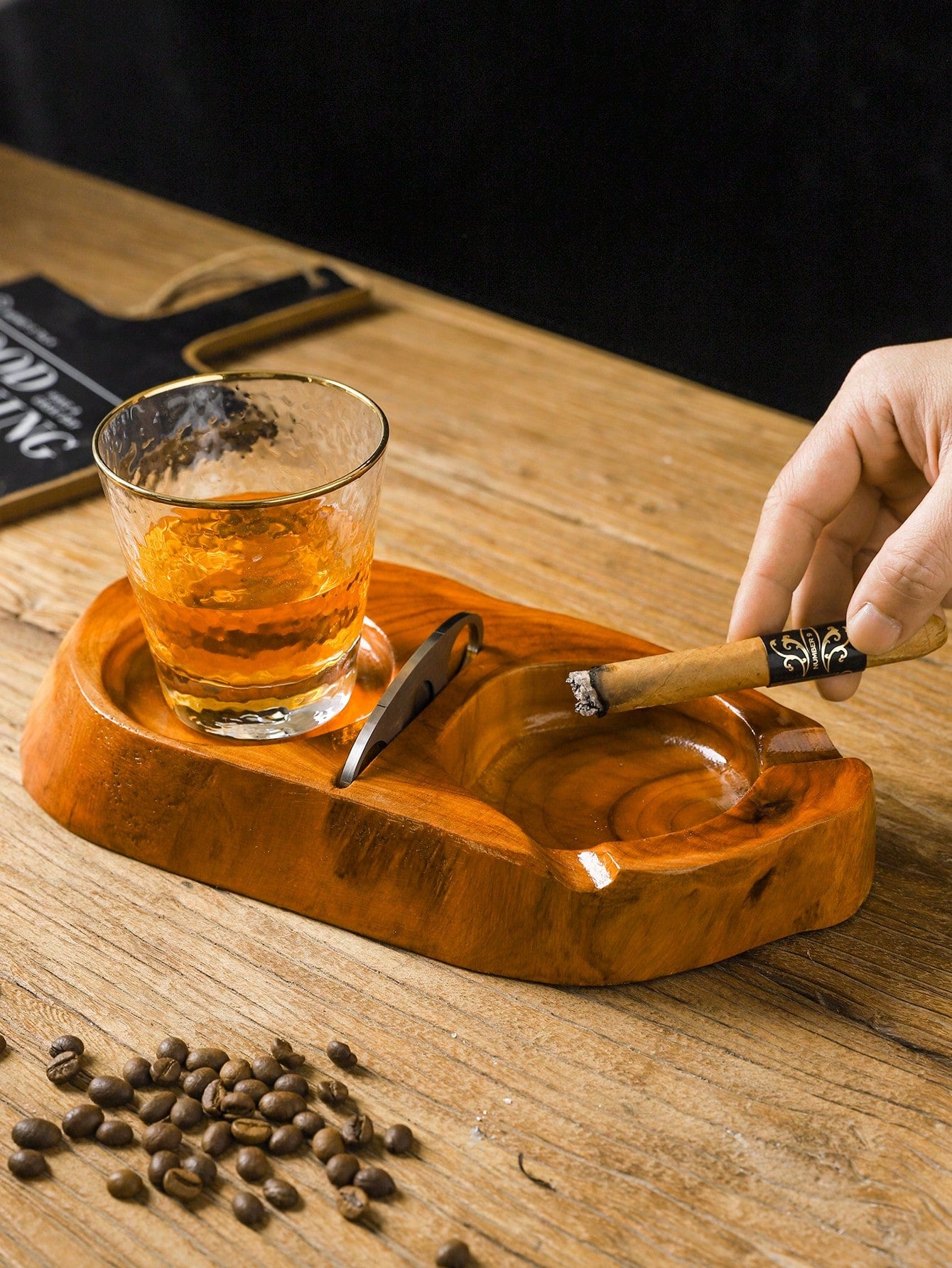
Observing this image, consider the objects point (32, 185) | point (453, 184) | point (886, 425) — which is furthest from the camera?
point (32, 185)

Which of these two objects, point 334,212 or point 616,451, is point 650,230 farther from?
point 334,212

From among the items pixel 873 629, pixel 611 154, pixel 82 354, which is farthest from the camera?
pixel 611 154

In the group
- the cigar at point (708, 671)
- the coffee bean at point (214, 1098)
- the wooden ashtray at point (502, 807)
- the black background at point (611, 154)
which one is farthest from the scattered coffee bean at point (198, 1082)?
the black background at point (611, 154)

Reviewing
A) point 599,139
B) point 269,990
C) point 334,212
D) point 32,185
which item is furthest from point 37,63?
point 269,990

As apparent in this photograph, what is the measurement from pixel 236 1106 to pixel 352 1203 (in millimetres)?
83

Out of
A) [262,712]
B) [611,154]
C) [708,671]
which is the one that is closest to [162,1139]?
[262,712]

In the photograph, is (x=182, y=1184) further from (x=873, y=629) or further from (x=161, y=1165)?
(x=873, y=629)

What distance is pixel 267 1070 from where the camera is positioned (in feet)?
2.24

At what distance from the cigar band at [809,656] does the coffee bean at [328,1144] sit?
381mm

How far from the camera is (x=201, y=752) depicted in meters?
0.79

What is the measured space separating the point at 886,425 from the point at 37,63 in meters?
1.99

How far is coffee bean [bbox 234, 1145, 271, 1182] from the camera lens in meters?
0.64

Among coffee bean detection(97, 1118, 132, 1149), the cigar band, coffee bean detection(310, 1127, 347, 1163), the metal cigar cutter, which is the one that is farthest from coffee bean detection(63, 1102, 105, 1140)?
the cigar band

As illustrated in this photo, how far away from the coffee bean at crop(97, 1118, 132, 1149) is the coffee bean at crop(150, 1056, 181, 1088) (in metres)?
0.03
